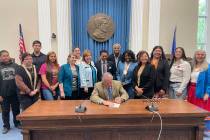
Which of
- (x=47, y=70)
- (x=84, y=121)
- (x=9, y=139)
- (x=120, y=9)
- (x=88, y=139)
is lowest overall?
(x=9, y=139)

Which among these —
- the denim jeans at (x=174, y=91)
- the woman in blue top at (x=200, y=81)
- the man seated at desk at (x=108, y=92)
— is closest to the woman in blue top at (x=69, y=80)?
the man seated at desk at (x=108, y=92)

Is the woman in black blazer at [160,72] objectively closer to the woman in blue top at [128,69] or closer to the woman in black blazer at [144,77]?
the woman in black blazer at [144,77]

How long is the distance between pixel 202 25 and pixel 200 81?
11.2ft

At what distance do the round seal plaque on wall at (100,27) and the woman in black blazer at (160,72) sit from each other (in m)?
2.44

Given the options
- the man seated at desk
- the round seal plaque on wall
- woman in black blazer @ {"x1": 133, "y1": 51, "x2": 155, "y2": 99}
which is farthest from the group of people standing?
the round seal plaque on wall

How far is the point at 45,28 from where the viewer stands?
591 centimetres

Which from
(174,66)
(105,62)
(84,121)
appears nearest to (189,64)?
(174,66)

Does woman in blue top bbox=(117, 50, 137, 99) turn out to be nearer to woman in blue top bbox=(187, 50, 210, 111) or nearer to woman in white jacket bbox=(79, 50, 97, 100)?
woman in white jacket bbox=(79, 50, 97, 100)

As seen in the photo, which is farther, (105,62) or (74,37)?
(74,37)

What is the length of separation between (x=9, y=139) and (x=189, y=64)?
10.6 ft

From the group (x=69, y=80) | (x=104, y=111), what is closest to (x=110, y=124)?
(x=104, y=111)

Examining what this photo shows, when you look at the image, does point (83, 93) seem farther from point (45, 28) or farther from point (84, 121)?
point (45, 28)

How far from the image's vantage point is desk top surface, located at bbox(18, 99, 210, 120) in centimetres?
269

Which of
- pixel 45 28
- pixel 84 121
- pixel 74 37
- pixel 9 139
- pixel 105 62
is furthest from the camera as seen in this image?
pixel 74 37
